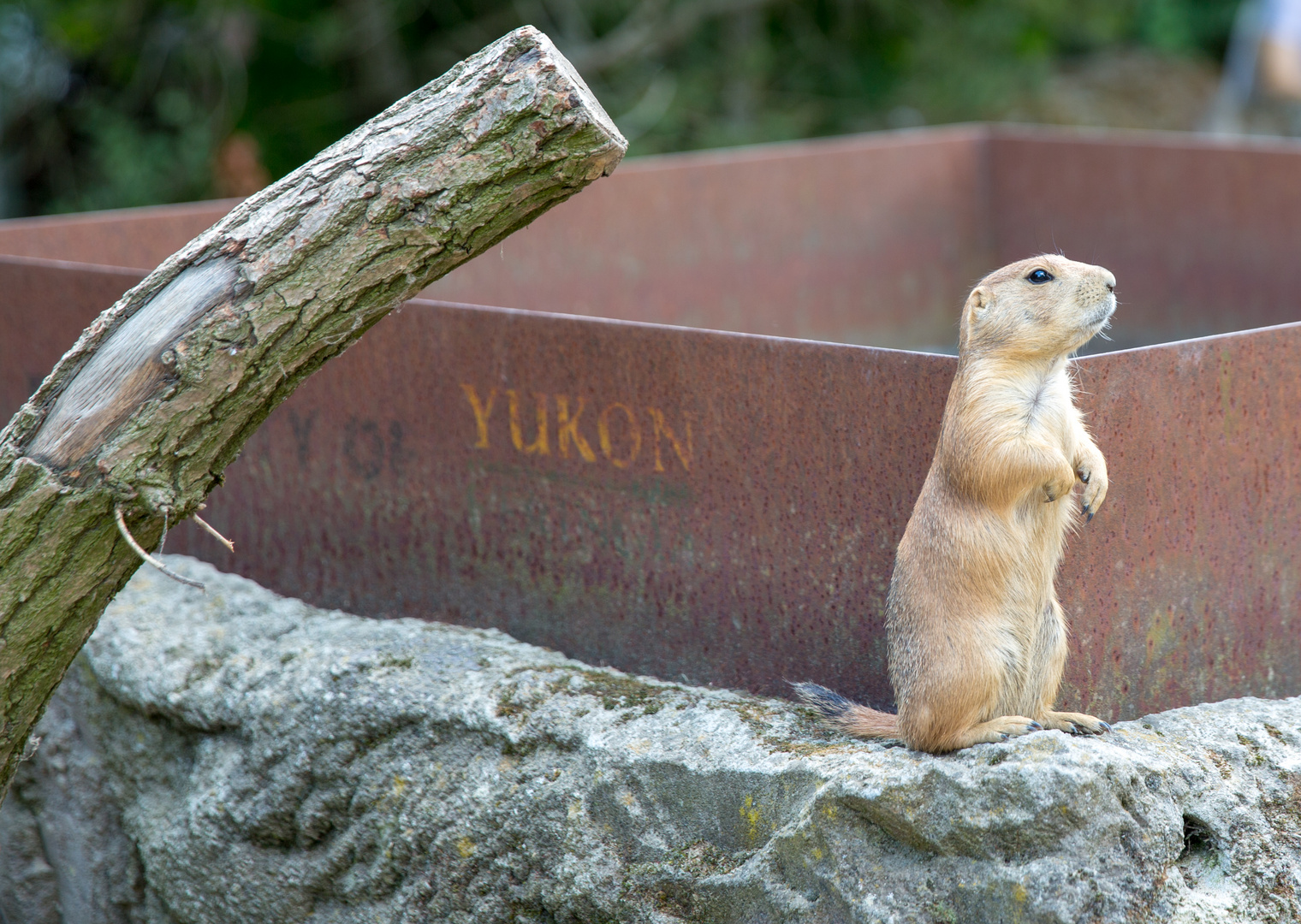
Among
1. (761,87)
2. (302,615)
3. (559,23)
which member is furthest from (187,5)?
(302,615)

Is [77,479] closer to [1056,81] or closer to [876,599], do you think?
[876,599]

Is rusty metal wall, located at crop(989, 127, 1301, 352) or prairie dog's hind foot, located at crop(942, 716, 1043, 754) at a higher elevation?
rusty metal wall, located at crop(989, 127, 1301, 352)

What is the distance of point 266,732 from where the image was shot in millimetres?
2854

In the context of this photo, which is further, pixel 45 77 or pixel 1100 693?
pixel 45 77

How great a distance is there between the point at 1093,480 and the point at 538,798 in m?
1.20

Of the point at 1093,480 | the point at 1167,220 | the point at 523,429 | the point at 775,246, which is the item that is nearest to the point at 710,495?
the point at 523,429

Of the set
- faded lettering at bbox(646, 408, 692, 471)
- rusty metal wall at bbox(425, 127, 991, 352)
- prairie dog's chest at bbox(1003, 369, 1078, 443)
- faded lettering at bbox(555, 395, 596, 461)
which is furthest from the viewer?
rusty metal wall at bbox(425, 127, 991, 352)

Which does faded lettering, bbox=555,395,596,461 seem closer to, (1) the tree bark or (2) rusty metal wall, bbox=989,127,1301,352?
(1) the tree bark

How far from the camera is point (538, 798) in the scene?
254cm

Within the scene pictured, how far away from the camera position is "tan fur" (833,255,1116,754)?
218 cm

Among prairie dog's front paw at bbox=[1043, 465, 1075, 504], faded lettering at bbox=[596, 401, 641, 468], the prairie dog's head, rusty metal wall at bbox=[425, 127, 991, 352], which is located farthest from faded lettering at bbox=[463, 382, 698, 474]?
rusty metal wall at bbox=[425, 127, 991, 352]

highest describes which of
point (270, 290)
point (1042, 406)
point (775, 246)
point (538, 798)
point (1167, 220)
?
point (775, 246)

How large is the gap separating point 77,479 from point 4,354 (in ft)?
5.54

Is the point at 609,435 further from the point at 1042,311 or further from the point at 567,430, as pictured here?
the point at 1042,311
